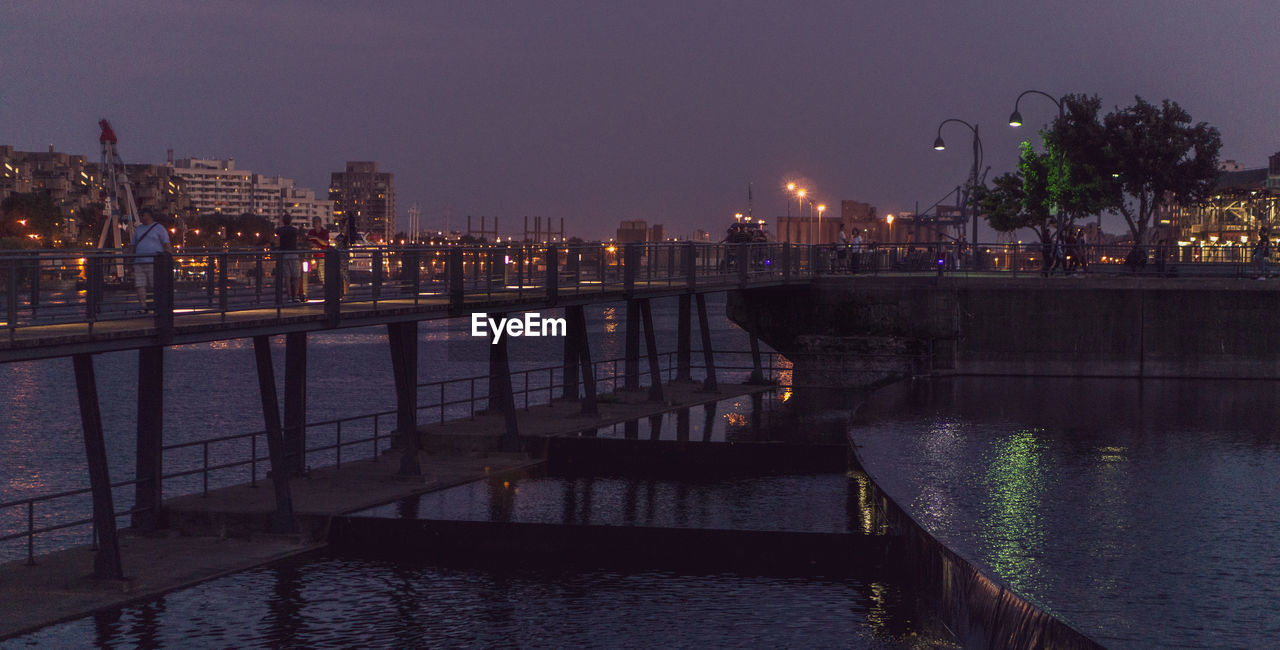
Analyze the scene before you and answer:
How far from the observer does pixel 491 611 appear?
19.6 meters

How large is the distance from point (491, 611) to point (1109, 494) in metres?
10.7

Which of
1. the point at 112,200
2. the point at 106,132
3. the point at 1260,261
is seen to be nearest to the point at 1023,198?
the point at 1260,261

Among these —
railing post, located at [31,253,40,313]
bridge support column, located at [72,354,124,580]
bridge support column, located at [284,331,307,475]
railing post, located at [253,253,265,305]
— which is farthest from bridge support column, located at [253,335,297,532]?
railing post, located at [31,253,40,313]

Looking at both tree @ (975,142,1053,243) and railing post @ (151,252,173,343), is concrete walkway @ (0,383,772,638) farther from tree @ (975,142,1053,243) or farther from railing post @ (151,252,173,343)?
tree @ (975,142,1053,243)

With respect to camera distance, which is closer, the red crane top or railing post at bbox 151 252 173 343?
railing post at bbox 151 252 173 343

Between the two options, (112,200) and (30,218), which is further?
(30,218)

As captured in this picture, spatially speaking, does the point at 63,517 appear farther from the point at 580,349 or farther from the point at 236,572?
the point at 236,572

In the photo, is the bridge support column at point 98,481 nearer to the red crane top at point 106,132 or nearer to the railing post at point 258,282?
the railing post at point 258,282

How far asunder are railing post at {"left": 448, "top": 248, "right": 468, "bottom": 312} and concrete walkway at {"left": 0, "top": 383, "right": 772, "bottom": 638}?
3328mm

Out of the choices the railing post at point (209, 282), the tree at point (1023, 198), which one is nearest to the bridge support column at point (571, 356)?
the railing post at point (209, 282)

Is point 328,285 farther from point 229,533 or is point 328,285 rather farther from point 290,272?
point 229,533

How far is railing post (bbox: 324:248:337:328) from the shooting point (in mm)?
22172

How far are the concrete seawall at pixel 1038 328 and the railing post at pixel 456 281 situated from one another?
22.1 meters

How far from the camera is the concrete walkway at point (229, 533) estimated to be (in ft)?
59.1
